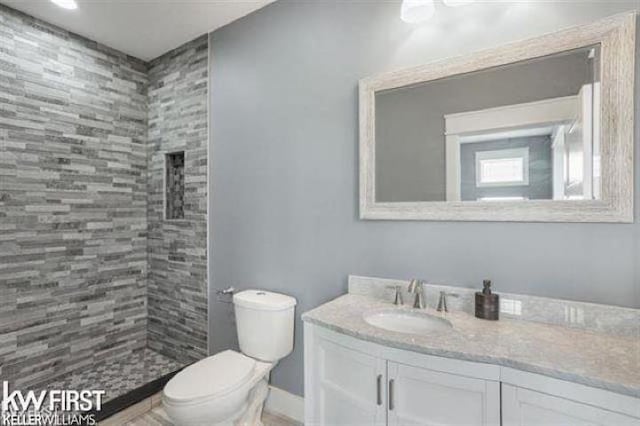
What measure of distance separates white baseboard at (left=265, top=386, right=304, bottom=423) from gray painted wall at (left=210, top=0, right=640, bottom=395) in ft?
0.21

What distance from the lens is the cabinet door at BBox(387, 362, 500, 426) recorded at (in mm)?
1001

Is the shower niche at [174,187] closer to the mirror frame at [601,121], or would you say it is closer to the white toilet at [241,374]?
the white toilet at [241,374]

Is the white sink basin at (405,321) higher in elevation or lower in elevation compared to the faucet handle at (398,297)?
lower

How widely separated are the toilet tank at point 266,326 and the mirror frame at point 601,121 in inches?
36.3

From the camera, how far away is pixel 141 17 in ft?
7.13

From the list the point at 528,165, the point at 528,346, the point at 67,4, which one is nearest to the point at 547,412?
the point at 528,346

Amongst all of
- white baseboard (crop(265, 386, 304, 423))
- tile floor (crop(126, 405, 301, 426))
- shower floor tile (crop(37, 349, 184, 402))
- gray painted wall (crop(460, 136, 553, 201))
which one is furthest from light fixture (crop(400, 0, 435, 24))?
shower floor tile (crop(37, 349, 184, 402))

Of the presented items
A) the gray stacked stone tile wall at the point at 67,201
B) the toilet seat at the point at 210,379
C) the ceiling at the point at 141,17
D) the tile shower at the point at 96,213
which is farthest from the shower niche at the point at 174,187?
the toilet seat at the point at 210,379

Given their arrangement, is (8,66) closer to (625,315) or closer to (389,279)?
(389,279)

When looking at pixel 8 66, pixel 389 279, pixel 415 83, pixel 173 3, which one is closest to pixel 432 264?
pixel 389 279

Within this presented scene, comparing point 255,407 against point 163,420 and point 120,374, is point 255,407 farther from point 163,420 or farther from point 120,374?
point 120,374

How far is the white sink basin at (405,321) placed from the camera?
140 centimetres

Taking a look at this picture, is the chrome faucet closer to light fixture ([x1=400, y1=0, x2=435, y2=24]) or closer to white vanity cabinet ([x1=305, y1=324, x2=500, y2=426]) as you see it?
white vanity cabinet ([x1=305, y1=324, x2=500, y2=426])


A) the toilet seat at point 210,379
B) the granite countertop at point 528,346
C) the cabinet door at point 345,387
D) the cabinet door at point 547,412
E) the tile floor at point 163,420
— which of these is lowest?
the tile floor at point 163,420
